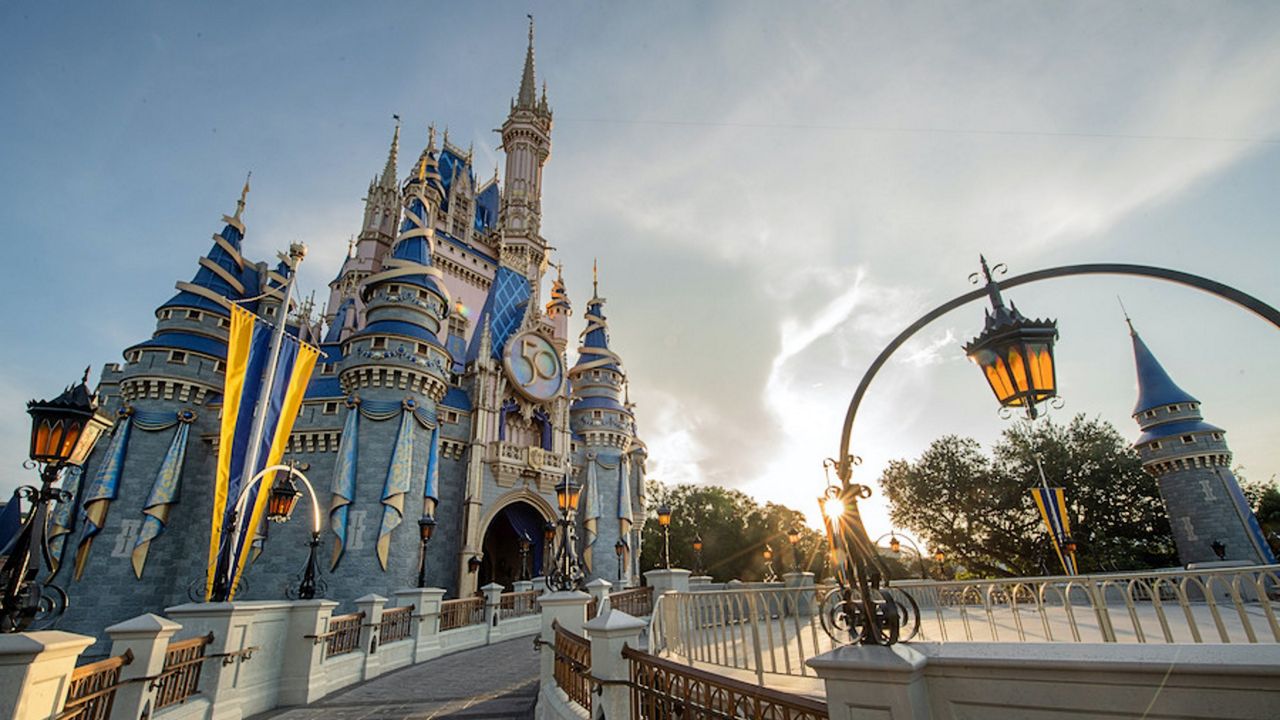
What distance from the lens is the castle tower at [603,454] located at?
30.2m

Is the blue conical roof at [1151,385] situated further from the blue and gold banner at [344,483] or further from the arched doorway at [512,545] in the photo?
the blue and gold banner at [344,483]

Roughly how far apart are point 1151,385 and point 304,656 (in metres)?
37.3

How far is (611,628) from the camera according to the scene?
5.07 m

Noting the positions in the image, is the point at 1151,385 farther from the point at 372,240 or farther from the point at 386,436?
the point at 372,240

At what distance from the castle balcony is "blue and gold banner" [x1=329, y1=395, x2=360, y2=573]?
22.5 ft

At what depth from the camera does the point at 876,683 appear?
2812 mm

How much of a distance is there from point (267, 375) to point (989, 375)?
16267 millimetres

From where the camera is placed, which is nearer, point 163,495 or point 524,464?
point 163,495

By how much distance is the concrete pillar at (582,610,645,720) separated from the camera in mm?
4957

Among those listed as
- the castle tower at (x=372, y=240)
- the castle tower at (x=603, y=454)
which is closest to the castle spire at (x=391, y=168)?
the castle tower at (x=372, y=240)

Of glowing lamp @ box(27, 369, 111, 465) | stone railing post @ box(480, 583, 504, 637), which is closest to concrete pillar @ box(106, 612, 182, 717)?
glowing lamp @ box(27, 369, 111, 465)

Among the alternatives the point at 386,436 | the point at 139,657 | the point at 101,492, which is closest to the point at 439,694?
the point at 139,657

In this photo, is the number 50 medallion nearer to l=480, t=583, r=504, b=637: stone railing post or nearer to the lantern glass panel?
l=480, t=583, r=504, b=637: stone railing post

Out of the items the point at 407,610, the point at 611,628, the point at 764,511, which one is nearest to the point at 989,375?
the point at 611,628
